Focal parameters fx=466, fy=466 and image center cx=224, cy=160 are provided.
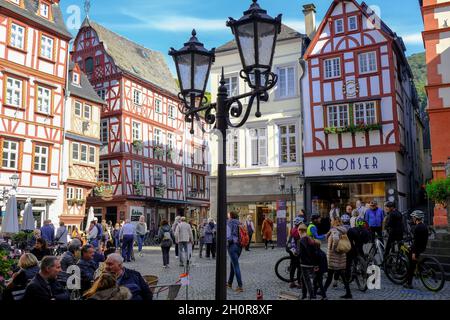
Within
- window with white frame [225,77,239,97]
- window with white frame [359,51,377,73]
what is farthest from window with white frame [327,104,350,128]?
window with white frame [225,77,239,97]

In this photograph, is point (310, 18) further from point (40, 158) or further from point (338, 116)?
point (40, 158)

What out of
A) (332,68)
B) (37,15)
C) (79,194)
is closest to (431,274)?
(332,68)

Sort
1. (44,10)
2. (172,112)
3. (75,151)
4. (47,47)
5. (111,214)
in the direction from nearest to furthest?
(47,47), (44,10), (75,151), (111,214), (172,112)

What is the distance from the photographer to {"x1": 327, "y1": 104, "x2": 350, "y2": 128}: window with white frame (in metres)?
22.7

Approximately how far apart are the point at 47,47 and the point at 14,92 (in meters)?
3.58

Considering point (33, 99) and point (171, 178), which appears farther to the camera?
point (171, 178)

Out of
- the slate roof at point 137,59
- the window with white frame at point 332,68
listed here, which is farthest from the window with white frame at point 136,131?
the window with white frame at point 332,68

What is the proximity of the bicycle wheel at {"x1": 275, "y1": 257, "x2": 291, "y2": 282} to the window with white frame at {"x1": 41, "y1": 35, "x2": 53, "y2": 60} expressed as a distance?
64.1 ft

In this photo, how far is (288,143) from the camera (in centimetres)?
2442

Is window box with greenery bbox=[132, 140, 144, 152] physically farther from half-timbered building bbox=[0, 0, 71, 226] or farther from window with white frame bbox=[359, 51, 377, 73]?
window with white frame bbox=[359, 51, 377, 73]

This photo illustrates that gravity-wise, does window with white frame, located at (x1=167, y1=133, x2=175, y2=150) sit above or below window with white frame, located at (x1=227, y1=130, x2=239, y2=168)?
above

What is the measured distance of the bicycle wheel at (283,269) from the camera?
11.2 meters

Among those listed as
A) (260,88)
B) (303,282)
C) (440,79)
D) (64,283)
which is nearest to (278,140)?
(440,79)

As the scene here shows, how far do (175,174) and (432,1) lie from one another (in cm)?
2417
